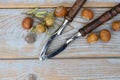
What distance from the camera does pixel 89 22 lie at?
3.72ft

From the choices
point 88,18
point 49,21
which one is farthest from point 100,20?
point 49,21

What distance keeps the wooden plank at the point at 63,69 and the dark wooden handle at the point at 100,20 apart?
0.11m

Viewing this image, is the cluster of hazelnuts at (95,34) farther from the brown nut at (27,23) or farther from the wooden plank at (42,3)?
the brown nut at (27,23)

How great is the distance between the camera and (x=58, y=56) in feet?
3.71

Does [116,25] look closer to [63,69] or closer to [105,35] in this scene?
[105,35]

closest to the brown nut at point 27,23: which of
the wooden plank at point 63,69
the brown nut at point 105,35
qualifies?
the wooden plank at point 63,69

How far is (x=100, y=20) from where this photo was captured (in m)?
1.10

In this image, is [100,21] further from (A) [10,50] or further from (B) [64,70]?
(A) [10,50]

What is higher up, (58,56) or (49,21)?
(49,21)

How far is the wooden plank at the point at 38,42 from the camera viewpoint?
113 centimetres

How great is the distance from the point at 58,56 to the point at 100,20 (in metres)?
0.19

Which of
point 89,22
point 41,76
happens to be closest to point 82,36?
point 89,22

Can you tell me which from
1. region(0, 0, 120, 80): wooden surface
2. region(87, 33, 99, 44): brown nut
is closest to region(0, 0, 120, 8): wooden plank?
region(0, 0, 120, 80): wooden surface

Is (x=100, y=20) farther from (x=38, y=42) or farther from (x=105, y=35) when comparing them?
(x=38, y=42)
